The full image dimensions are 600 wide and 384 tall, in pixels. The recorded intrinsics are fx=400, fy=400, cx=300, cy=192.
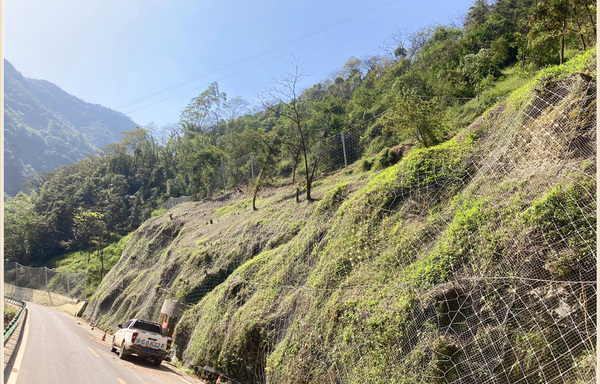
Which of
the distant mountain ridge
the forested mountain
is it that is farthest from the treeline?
the distant mountain ridge

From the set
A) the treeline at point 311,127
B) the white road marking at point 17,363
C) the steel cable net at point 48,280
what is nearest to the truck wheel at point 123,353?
the white road marking at point 17,363

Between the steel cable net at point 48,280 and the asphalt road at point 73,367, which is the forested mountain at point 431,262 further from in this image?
the steel cable net at point 48,280

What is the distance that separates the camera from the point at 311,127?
37969 mm

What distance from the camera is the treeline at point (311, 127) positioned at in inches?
757

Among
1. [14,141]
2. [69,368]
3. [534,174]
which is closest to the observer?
[534,174]

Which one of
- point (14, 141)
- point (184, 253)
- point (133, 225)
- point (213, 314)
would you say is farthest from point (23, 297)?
point (14, 141)

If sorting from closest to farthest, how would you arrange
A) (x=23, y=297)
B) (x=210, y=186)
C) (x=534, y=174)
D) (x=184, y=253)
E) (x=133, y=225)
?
(x=534, y=174)
(x=184, y=253)
(x=210, y=186)
(x=23, y=297)
(x=133, y=225)

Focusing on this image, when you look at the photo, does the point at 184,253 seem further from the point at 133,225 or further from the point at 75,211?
the point at 75,211

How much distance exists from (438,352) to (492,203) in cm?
308

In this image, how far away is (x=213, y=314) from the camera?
44.9ft

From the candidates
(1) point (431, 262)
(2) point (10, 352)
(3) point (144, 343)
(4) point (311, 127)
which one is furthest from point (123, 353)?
(4) point (311, 127)

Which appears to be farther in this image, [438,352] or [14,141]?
[14,141]

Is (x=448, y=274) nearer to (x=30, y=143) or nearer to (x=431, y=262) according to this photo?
(x=431, y=262)

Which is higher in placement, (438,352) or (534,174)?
(534,174)
